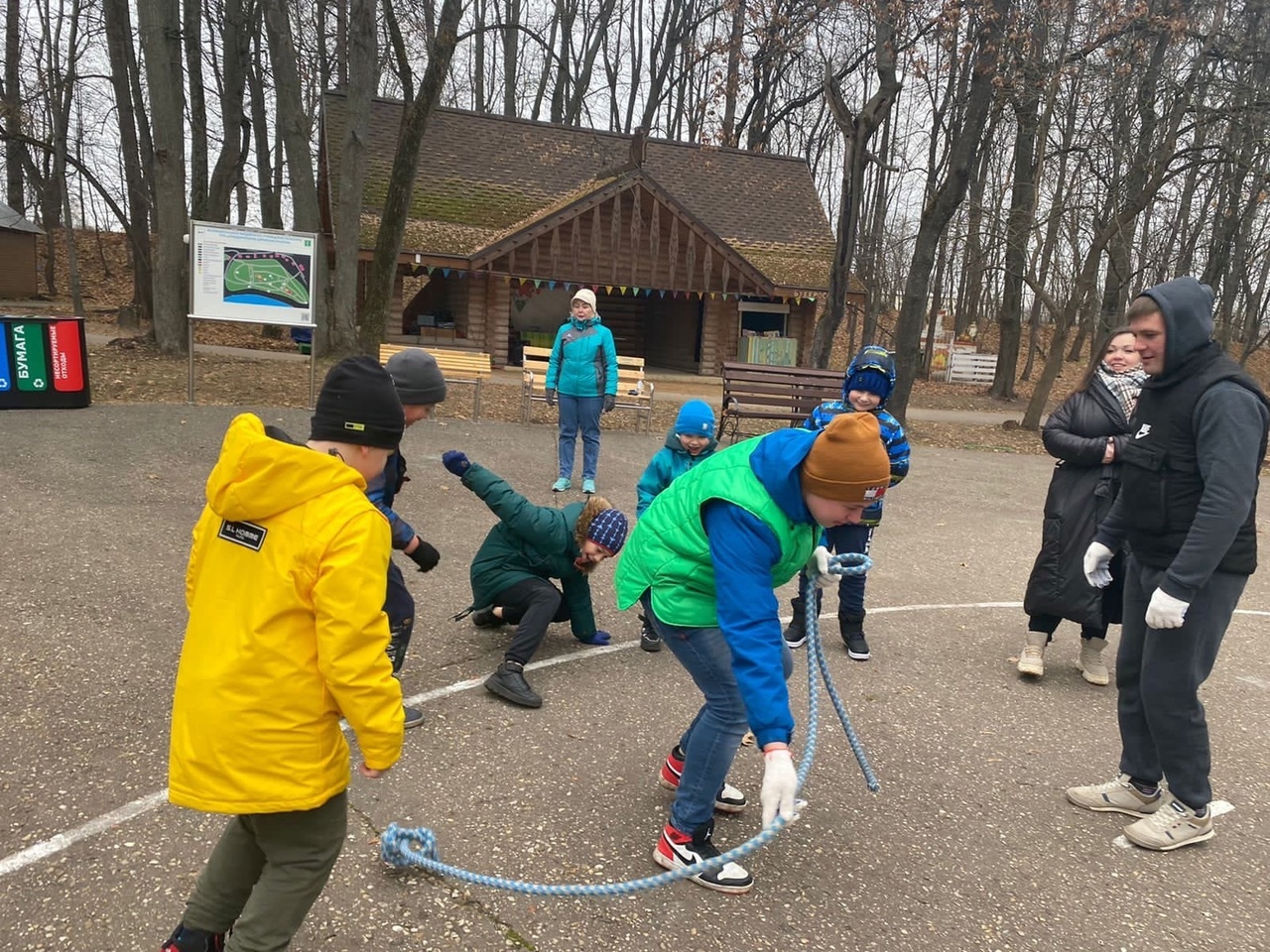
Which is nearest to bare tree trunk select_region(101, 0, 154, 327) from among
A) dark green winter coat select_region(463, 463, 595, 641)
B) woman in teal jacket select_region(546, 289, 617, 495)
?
woman in teal jacket select_region(546, 289, 617, 495)

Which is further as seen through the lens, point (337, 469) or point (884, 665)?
point (884, 665)

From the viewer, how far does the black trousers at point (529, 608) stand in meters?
4.19

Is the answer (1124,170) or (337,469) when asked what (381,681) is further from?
(1124,170)

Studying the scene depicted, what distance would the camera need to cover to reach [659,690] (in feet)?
14.2

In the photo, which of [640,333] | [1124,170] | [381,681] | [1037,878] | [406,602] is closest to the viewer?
[381,681]

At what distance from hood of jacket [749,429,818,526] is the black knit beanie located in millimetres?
1003

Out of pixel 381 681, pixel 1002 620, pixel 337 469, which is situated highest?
pixel 337 469

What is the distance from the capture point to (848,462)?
92.7 inches

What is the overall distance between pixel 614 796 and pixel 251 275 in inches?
344

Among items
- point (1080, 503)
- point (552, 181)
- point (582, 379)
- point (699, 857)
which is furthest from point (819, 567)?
point (552, 181)

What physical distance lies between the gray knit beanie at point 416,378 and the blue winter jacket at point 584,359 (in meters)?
4.47

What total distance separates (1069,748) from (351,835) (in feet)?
10.1

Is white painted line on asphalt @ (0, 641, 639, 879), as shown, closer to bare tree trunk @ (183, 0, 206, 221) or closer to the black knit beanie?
the black knit beanie

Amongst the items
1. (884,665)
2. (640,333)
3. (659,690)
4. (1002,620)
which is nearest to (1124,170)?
(640,333)
